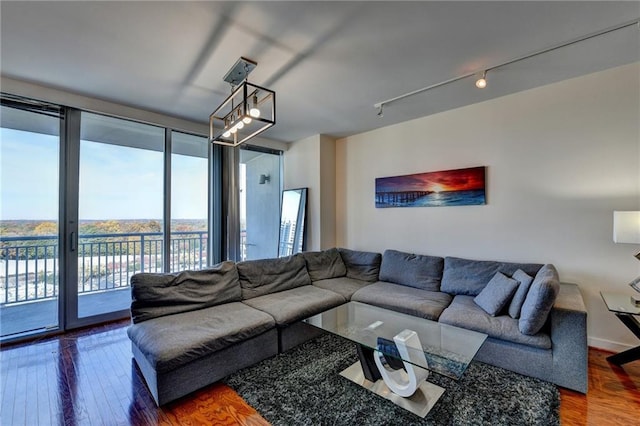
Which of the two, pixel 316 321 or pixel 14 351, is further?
pixel 14 351

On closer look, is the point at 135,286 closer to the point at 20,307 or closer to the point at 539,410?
the point at 20,307

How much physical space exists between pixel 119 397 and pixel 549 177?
4186 mm

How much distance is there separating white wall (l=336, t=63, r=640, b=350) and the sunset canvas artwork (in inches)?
3.4

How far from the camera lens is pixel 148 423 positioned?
1.71 metres

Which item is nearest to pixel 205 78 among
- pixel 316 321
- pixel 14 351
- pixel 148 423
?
pixel 316 321

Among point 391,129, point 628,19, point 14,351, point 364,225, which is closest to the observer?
point 628,19

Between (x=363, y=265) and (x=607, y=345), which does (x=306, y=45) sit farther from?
(x=607, y=345)

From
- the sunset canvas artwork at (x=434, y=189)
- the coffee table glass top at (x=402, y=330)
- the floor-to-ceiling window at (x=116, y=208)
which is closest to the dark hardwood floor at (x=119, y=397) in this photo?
the coffee table glass top at (x=402, y=330)

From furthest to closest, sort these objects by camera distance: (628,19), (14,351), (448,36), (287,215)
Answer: (287,215), (14,351), (448,36), (628,19)

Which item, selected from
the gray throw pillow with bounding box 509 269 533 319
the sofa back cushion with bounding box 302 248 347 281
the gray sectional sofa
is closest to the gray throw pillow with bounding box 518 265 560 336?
the gray sectional sofa

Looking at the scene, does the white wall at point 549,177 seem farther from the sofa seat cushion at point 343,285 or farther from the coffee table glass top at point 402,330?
the coffee table glass top at point 402,330

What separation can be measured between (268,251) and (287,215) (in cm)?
78

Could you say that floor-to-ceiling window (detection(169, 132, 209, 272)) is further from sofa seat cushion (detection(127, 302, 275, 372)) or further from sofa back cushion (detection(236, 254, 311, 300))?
sofa seat cushion (detection(127, 302, 275, 372))

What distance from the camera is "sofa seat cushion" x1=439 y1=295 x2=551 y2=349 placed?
2.09m
